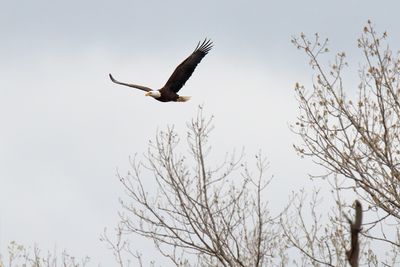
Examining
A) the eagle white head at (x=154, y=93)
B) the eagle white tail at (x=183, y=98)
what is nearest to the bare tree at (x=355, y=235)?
the eagle white head at (x=154, y=93)

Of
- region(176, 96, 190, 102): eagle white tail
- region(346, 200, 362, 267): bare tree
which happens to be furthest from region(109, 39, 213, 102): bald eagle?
region(346, 200, 362, 267): bare tree

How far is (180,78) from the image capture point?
12.5 meters

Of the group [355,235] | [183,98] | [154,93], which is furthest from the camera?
[183,98]

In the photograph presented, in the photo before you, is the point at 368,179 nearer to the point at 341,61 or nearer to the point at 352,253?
the point at 341,61

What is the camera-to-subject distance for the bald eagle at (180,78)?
1211cm

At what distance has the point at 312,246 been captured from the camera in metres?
10.5

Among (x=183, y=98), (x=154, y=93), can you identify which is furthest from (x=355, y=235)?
(x=183, y=98)

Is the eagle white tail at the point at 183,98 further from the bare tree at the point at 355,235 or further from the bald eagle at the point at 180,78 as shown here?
the bare tree at the point at 355,235

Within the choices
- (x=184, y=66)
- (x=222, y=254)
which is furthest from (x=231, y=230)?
(x=184, y=66)

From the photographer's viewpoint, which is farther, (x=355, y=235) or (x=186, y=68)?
(x=186, y=68)

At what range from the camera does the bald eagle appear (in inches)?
477

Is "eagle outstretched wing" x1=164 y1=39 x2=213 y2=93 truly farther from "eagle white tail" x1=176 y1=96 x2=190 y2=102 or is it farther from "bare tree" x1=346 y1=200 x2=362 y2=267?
"bare tree" x1=346 y1=200 x2=362 y2=267

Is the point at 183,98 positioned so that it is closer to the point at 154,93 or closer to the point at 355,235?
the point at 154,93

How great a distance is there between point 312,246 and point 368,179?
12.1 ft
